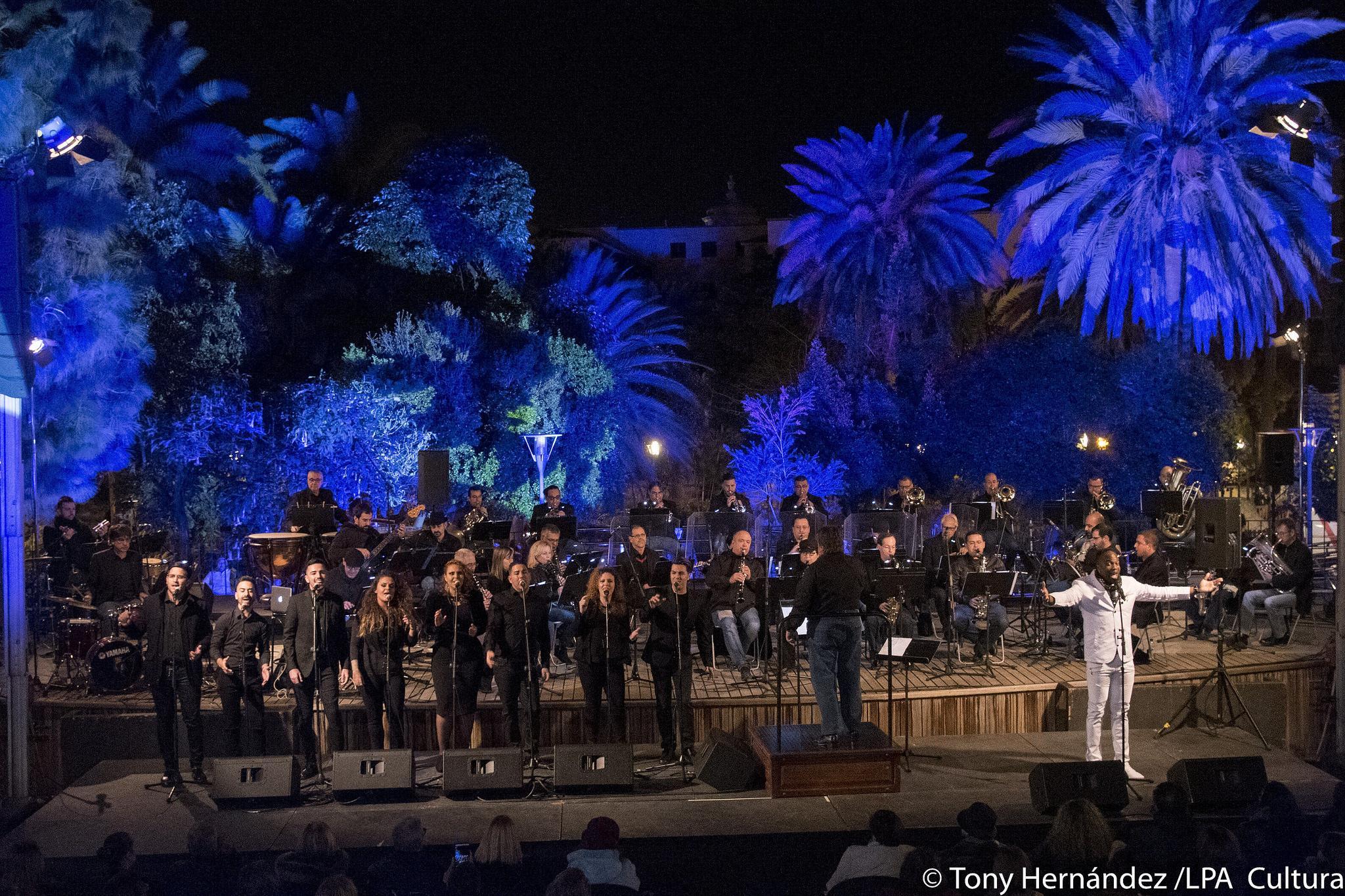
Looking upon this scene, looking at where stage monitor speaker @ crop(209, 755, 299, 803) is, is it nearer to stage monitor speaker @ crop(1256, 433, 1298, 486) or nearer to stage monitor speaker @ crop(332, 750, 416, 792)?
stage monitor speaker @ crop(332, 750, 416, 792)

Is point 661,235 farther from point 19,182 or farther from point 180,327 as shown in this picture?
point 19,182

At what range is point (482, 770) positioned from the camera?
11.2 m

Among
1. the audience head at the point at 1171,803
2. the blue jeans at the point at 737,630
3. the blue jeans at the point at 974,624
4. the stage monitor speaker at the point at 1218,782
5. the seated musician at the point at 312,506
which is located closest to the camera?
the audience head at the point at 1171,803

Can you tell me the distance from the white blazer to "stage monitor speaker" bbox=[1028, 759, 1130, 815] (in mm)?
1278

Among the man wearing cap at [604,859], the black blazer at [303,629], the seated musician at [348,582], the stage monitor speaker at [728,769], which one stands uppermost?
the seated musician at [348,582]

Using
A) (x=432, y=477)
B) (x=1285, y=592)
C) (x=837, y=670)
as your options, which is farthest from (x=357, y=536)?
(x=1285, y=592)

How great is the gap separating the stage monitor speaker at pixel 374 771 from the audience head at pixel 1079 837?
19.8ft

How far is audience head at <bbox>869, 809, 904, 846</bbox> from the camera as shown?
7195mm

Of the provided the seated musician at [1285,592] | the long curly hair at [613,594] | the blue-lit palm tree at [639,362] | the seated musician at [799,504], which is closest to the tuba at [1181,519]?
the seated musician at [1285,592]

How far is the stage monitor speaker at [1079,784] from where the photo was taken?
9.81 m

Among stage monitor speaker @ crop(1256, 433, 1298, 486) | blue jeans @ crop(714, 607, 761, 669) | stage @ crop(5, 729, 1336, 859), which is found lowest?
stage @ crop(5, 729, 1336, 859)

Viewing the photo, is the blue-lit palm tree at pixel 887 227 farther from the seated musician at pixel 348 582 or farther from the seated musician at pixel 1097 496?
the seated musician at pixel 348 582

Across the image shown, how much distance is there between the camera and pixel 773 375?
43000 millimetres

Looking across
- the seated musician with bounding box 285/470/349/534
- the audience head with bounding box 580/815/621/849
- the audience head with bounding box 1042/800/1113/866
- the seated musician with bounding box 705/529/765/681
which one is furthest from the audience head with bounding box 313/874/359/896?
the seated musician with bounding box 285/470/349/534
